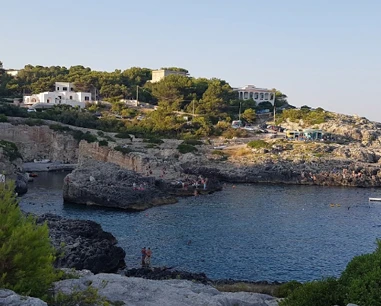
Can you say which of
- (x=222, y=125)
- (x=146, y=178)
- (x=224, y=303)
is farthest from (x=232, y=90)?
(x=224, y=303)

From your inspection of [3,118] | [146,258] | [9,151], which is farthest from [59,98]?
[146,258]

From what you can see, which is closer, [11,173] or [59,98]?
[11,173]

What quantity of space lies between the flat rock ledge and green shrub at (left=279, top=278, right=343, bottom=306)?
3163 cm

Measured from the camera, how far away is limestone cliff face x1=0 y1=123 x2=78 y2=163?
75.3 meters

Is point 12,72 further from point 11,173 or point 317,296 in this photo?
point 317,296

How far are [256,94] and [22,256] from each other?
117 metres

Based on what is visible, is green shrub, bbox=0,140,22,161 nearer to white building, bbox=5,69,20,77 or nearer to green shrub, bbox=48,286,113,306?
green shrub, bbox=48,286,113,306

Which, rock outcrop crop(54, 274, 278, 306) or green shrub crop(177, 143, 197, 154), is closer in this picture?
rock outcrop crop(54, 274, 278, 306)

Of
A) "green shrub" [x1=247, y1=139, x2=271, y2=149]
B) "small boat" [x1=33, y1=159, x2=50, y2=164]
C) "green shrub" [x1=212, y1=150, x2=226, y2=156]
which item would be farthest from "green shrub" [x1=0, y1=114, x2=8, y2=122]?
"green shrub" [x1=247, y1=139, x2=271, y2=149]

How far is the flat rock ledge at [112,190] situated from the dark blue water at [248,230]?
1.35 m

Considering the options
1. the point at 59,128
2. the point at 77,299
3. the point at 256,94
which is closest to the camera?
the point at 77,299

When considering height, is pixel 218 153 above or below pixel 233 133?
below

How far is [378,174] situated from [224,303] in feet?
192

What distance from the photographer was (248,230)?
124 feet
